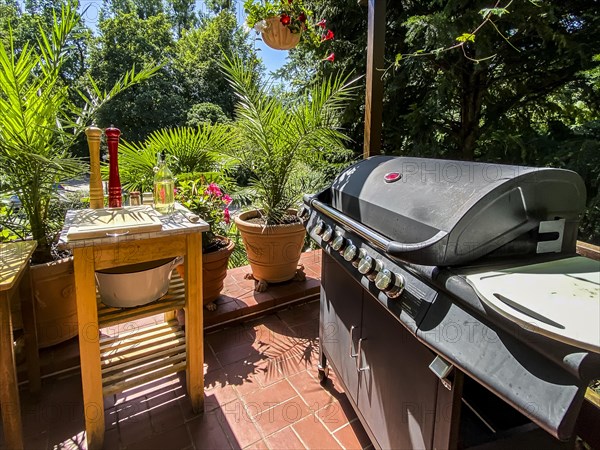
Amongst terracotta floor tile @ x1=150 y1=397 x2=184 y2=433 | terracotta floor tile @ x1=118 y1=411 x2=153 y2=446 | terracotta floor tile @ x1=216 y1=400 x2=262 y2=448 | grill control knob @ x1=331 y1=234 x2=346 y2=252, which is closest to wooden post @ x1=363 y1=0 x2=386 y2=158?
grill control knob @ x1=331 y1=234 x2=346 y2=252

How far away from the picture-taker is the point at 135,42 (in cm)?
1307

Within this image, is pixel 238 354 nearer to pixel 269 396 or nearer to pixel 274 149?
pixel 269 396

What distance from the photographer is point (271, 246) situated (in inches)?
99.7

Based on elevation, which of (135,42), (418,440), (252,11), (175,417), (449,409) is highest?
(135,42)

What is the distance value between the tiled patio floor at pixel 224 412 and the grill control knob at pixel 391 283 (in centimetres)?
94

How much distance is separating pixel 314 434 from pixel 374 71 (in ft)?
6.58

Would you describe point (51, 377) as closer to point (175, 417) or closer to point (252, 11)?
point (175, 417)

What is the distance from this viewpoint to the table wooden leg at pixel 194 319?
4.90 feet

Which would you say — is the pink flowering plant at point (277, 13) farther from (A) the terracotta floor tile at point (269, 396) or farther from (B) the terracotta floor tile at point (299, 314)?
(A) the terracotta floor tile at point (269, 396)

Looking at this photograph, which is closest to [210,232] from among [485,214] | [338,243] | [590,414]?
[338,243]

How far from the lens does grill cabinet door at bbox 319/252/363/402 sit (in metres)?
1.36

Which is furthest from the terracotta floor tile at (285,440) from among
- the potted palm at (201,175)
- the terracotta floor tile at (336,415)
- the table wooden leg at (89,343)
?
the potted palm at (201,175)

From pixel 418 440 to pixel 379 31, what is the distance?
2.03 m

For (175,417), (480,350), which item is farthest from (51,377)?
(480,350)
